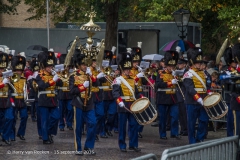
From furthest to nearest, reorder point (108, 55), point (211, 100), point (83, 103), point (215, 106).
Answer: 1. point (108, 55)
2. point (215, 106)
3. point (211, 100)
4. point (83, 103)

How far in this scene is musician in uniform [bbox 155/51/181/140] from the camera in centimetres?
1891

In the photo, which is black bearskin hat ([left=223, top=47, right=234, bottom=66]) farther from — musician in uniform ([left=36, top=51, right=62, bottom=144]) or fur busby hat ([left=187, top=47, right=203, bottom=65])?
musician in uniform ([left=36, top=51, right=62, bottom=144])

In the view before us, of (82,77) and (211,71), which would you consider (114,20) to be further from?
(82,77)

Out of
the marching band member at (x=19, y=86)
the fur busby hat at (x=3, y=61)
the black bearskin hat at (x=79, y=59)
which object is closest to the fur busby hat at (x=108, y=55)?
the marching band member at (x=19, y=86)

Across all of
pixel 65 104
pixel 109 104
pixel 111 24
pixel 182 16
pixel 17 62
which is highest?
pixel 182 16

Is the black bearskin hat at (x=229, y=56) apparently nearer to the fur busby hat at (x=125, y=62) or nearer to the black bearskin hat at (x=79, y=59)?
the fur busby hat at (x=125, y=62)

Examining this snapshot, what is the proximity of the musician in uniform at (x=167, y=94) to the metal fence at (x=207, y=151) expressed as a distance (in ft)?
26.3

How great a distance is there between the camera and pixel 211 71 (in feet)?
68.8

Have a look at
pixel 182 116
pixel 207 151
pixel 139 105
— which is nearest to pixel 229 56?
pixel 139 105

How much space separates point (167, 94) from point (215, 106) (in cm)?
232

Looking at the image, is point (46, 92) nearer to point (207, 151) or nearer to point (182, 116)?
point (182, 116)

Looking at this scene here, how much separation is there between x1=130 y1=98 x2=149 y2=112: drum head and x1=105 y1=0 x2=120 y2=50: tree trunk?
11.9m

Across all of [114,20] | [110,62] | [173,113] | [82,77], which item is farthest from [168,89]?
[114,20]

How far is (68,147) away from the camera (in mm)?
17000
